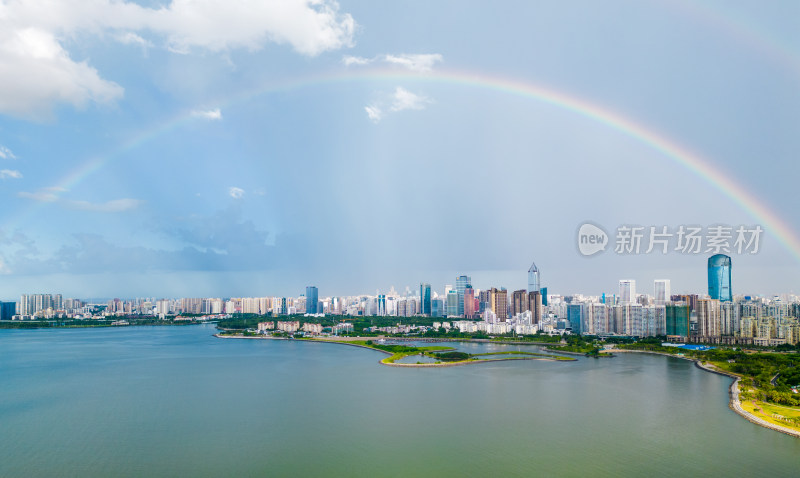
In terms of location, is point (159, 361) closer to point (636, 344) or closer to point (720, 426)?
point (720, 426)

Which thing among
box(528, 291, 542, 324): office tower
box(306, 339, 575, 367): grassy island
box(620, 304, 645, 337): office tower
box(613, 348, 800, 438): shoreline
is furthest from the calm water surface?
box(528, 291, 542, 324): office tower

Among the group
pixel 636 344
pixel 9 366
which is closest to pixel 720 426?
→ pixel 636 344

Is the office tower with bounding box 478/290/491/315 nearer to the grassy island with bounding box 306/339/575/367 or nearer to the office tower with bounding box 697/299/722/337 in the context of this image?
the office tower with bounding box 697/299/722/337

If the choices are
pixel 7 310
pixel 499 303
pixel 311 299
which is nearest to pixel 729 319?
pixel 499 303

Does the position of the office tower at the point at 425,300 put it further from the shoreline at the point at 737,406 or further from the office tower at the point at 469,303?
the shoreline at the point at 737,406

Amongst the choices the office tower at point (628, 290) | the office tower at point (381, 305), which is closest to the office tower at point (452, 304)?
the office tower at point (381, 305)
